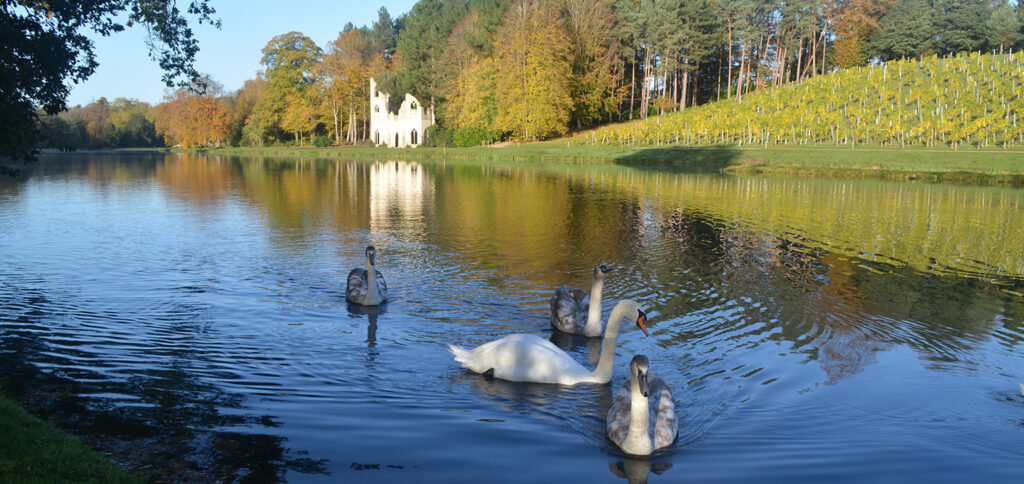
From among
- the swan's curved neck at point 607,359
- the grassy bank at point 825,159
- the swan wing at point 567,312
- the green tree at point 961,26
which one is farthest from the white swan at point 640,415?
the green tree at point 961,26

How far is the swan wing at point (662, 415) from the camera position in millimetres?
7207

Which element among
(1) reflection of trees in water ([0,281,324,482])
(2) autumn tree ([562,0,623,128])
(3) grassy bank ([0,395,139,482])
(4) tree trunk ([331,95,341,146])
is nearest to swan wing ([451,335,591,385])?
(1) reflection of trees in water ([0,281,324,482])

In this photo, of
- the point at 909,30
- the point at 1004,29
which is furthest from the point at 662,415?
the point at 1004,29

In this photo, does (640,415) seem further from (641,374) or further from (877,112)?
(877,112)

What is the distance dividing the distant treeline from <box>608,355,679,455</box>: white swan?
225 ft

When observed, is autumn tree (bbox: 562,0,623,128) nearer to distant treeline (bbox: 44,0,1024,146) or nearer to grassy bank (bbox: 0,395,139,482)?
distant treeline (bbox: 44,0,1024,146)

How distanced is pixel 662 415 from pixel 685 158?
4859 cm

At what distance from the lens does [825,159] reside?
45781mm

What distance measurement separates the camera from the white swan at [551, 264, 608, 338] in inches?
442

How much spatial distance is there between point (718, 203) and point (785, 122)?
35.1 metres

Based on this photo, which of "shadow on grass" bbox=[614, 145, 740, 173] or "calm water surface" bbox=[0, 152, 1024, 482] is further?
"shadow on grass" bbox=[614, 145, 740, 173]

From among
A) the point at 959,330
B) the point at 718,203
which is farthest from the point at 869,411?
the point at 718,203

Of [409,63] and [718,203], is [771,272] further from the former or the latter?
[409,63]

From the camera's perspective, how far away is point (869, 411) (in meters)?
8.33
